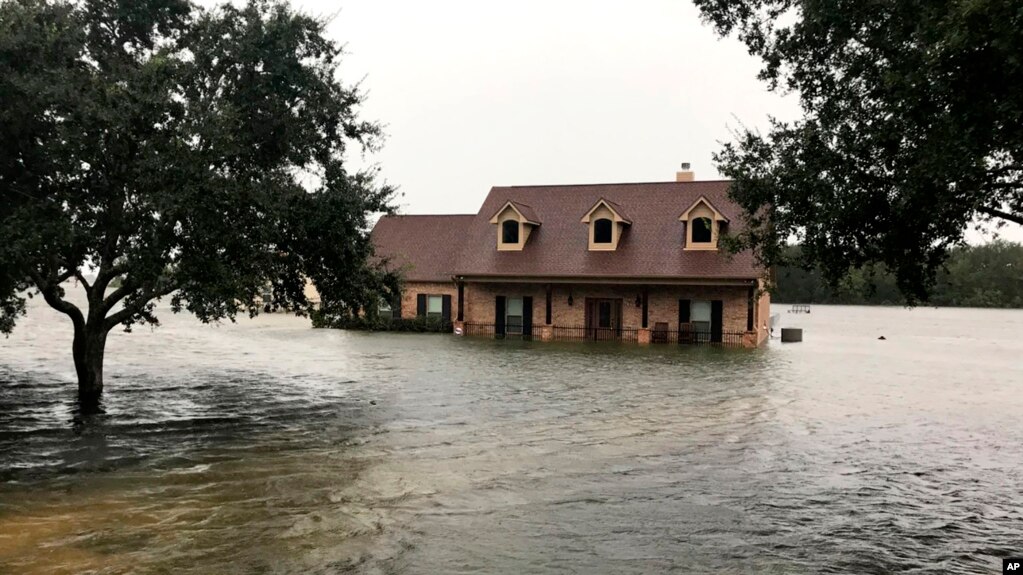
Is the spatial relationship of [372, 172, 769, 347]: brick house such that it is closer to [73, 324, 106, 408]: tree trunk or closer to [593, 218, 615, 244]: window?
[593, 218, 615, 244]: window

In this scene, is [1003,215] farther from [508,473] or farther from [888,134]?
[508,473]

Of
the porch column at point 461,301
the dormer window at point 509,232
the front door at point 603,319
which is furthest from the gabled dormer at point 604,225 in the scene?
the porch column at point 461,301

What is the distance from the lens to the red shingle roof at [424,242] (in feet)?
141

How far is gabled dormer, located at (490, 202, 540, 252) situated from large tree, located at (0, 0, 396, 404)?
2079 centimetres

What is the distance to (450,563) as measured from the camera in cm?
773

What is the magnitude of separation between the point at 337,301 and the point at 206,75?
6043 mm

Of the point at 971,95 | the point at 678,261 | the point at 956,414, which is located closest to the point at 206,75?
Result: the point at 971,95

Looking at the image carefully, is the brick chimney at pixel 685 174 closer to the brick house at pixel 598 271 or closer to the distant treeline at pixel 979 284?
the brick house at pixel 598 271

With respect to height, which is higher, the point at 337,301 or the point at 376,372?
the point at 337,301

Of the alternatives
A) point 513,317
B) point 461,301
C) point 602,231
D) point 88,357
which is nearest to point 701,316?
point 602,231

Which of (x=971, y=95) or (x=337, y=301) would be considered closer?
(x=971, y=95)

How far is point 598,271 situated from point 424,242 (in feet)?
44.2

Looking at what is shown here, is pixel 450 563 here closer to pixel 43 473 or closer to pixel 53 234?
pixel 43 473

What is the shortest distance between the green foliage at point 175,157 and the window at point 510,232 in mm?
21687
